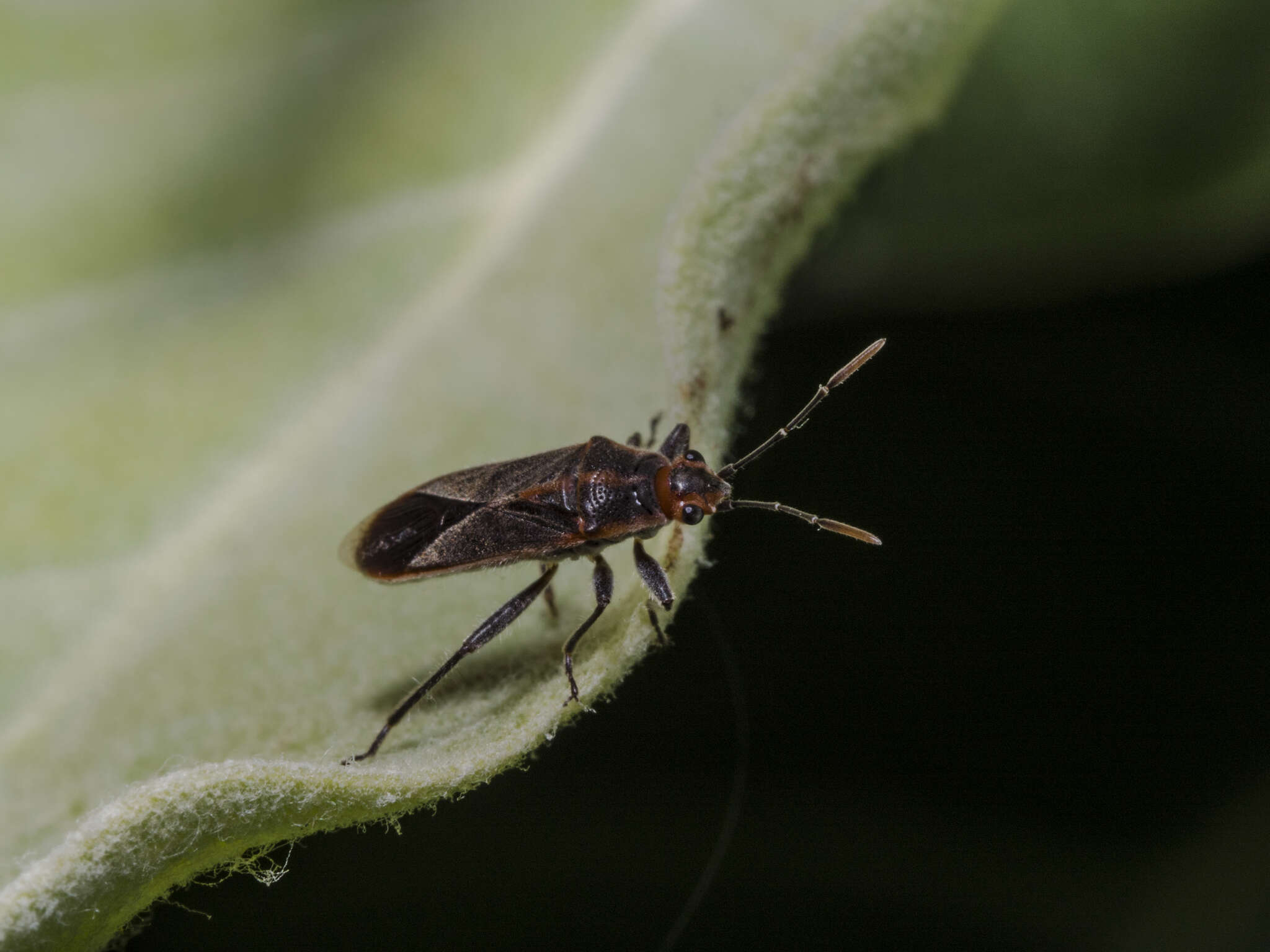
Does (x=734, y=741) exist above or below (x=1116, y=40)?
below

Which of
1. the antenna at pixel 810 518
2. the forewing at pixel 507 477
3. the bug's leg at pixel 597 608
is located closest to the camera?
the bug's leg at pixel 597 608

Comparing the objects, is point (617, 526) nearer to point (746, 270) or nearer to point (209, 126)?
point (746, 270)

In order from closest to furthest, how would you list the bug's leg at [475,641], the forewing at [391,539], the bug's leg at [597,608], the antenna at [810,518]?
the bug's leg at [597,608] → the bug's leg at [475,641] → the forewing at [391,539] → the antenna at [810,518]

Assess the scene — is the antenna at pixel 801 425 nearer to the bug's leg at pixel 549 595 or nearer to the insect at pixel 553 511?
the insect at pixel 553 511

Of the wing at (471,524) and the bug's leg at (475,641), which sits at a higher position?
the wing at (471,524)

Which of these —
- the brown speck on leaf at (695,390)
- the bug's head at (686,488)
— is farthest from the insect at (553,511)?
the brown speck on leaf at (695,390)

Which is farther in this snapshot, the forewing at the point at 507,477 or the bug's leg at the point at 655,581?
the forewing at the point at 507,477

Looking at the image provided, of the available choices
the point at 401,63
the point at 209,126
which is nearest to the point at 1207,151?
the point at 401,63
